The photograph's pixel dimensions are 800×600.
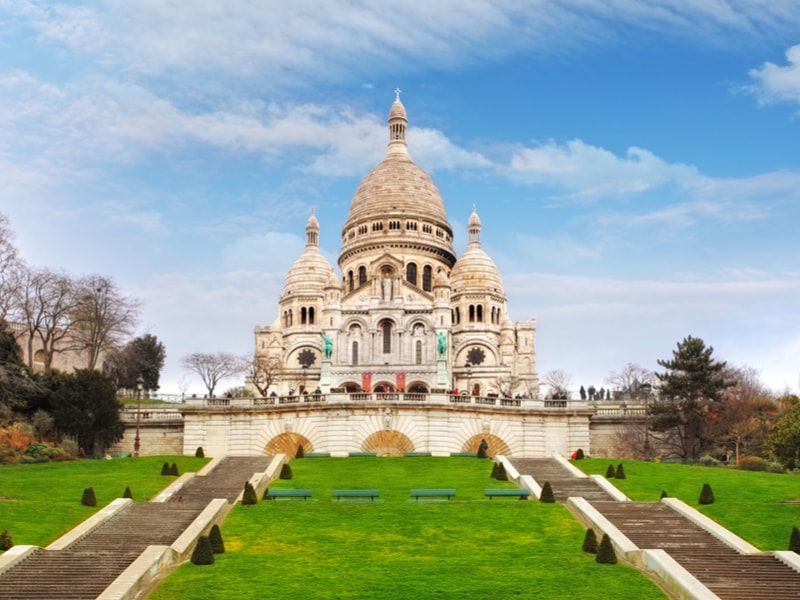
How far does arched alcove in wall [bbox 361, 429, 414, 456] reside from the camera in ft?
177

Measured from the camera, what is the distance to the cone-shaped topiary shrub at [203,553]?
91.9 ft

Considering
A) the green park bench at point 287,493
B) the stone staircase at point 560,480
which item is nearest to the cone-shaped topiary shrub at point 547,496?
the stone staircase at point 560,480

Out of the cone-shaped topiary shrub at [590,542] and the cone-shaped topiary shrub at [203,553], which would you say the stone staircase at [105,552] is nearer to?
the cone-shaped topiary shrub at [203,553]

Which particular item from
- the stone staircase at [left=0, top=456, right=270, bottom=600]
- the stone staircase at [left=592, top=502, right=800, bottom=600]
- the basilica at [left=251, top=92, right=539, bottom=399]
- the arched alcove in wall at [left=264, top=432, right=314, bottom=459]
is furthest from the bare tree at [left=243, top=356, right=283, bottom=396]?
the stone staircase at [left=592, top=502, right=800, bottom=600]

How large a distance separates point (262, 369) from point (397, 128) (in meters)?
42.5

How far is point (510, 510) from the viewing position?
34.8m

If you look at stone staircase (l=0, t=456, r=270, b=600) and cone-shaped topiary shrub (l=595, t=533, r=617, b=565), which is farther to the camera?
cone-shaped topiary shrub (l=595, t=533, r=617, b=565)

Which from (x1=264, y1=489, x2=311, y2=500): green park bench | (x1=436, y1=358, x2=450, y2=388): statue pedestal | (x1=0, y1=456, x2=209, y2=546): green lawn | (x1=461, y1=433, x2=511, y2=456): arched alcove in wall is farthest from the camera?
(x1=436, y1=358, x2=450, y2=388): statue pedestal

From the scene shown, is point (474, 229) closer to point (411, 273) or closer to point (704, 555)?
point (411, 273)

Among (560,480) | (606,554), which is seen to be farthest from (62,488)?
(606,554)

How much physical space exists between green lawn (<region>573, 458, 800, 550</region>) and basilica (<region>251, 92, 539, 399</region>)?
36.0 m

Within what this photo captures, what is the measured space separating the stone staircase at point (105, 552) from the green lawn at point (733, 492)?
17.5 metres

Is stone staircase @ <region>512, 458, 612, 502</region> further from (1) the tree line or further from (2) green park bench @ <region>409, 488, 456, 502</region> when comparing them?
(1) the tree line

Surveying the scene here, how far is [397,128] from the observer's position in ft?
405
